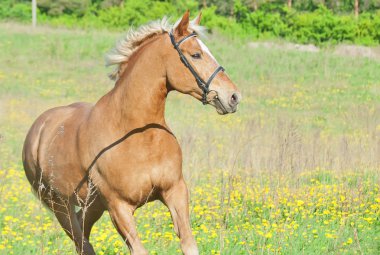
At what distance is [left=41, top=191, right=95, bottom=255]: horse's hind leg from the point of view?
21.0ft

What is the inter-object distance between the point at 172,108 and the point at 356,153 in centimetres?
976

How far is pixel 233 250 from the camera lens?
6.41 meters

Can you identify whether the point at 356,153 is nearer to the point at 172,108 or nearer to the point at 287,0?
the point at 172,108

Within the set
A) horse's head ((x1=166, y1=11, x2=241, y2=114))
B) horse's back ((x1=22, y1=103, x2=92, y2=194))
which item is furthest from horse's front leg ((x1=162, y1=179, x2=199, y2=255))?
horse's back ((x1=22, y1=103, x2=92, y2=194))

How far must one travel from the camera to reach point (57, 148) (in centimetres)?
632

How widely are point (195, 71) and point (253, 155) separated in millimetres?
6066

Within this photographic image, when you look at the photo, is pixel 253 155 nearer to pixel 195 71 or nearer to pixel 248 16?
pixel 195 71

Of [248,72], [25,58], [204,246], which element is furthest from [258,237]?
[25,58]

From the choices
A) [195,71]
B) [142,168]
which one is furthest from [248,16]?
[142,168]

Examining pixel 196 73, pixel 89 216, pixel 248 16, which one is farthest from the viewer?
pixel 248 16

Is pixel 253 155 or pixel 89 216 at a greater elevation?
pixel 89 216

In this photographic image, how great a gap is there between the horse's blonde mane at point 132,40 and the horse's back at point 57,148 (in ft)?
1.96

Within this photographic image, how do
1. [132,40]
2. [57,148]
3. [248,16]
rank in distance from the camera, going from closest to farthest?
[132,40] < [57,148] < [248,16]

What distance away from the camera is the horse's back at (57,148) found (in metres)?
6.02
